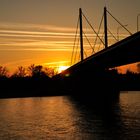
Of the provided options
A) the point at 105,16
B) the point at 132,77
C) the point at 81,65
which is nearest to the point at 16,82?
the point at 132,77

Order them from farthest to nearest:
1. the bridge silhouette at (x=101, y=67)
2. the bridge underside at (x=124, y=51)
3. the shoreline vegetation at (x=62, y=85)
A: the shoreline vegetation at (x=62, y=85), the bridge silhouette at (x=101, y=67), the bridge underside at (x=124, y=51)

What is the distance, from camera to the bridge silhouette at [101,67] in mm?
50478

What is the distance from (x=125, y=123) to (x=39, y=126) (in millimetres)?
8762

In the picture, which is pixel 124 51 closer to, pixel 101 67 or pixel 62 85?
pixel 101 67

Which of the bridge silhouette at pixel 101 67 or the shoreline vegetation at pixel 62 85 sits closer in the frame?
the bridge silhouette at pixel 101 67

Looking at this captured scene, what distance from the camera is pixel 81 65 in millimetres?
82375

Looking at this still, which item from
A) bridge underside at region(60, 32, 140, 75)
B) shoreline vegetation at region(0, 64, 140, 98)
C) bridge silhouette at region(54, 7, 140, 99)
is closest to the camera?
bridge underside at region(60, 32, 140, 75)

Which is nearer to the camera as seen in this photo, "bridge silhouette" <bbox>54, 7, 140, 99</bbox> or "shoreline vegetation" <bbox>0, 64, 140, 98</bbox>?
"bridge silhouette" <bbox>54, 7, 140, 99</bbox>

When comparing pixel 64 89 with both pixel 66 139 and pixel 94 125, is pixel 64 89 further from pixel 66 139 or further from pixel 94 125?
pixel 66 139

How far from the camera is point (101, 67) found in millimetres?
82688

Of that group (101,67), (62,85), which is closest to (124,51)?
(101,67)

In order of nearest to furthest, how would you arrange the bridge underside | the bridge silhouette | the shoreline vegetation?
the bridge underside
the bridge silhouette
the shoreline vegetation

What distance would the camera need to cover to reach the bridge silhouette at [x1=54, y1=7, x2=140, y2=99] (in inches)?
1987

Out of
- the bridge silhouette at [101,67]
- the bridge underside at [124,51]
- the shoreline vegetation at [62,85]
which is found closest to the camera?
the bridge underside at [124,51]
